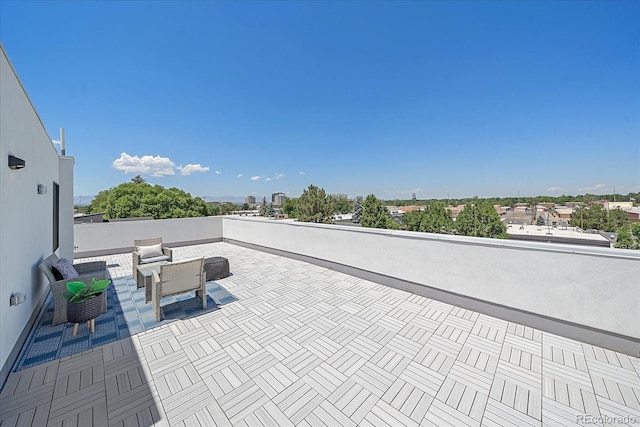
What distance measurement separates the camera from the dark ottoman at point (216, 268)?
14.7 feet

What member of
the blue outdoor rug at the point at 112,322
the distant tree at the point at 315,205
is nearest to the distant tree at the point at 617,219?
the blue outdoor rug at the point at 112,322

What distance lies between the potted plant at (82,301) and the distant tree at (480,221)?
3232 centimetres

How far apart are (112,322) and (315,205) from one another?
1133 inches

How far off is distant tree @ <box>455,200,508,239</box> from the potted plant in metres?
32.3

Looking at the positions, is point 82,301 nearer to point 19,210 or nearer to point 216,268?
point 19,210

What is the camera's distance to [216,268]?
4578mm

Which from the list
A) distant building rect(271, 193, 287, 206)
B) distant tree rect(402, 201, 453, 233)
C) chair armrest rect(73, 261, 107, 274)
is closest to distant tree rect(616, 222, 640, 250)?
distant tree rect(402, 201, 453, 233)

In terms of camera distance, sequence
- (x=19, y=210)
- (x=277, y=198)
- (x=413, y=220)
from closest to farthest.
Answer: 1. (x=19, y=210)
2. (x=413, y=220)
3. (x=277, y=198)

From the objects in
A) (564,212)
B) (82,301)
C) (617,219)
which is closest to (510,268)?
(82,301)

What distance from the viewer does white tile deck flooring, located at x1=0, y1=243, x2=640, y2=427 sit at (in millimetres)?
1593

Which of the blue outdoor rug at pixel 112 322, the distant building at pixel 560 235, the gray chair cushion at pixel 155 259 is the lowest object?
the distant building at pixel 560 235

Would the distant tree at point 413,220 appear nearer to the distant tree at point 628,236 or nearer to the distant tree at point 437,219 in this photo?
the distant tree at point 437,219

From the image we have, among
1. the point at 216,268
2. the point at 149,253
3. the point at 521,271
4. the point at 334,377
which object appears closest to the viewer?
the point at 334,377

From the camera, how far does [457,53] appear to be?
29.5 ft
